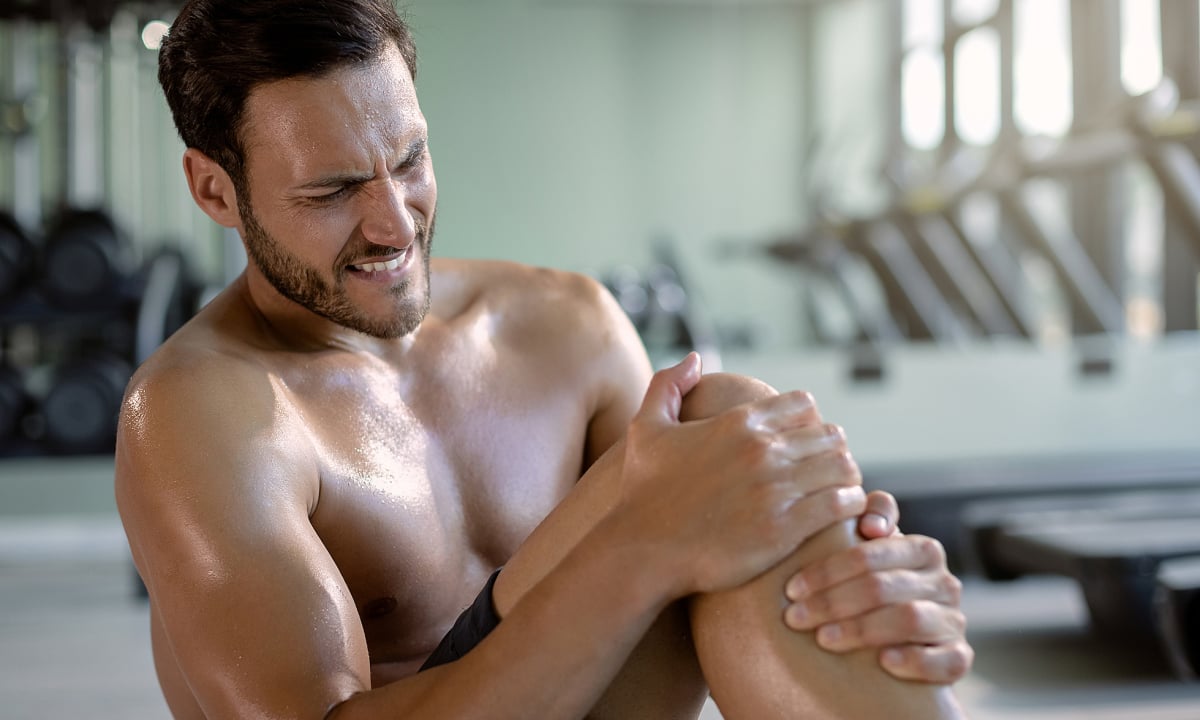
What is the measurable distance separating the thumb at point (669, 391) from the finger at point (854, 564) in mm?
178

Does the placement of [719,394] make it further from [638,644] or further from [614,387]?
[614,387]

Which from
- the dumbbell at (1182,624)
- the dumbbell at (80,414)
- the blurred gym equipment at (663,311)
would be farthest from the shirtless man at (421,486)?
the blurred gym equipment at (663,311)

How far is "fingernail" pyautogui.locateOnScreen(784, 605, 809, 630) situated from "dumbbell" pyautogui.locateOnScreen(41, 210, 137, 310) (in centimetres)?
403

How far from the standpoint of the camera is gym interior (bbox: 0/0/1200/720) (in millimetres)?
3340

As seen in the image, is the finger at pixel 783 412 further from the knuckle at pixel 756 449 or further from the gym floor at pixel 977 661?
the gym floor at pixel 977 661

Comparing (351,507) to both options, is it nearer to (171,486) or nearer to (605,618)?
(171,486)

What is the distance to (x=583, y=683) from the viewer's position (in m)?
1.01

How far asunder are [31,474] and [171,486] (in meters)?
4.39

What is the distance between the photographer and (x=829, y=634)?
99 centimetres

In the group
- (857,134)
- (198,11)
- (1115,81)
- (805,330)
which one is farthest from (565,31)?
(198,11)

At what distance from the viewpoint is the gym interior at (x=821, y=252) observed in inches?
131

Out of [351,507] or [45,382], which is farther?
[45,382]

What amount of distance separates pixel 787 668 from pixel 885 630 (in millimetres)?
82

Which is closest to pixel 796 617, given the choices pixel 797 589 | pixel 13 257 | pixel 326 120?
pixel 797 589
